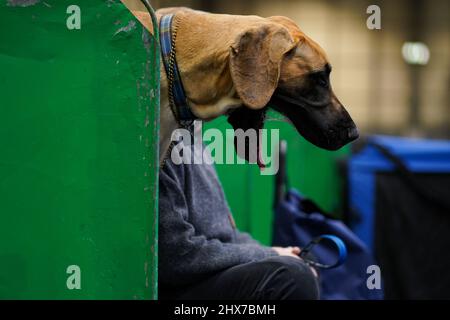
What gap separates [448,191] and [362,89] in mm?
5629

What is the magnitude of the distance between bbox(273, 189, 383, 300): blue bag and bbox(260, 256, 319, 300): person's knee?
2.63 ft

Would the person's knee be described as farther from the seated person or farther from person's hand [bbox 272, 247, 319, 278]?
person's hand [bbox 272, 247, 319, 278]

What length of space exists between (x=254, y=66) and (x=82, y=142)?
0.48m

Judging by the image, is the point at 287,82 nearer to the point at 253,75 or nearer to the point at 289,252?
the point at 253,75

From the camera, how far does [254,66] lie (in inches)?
70.7

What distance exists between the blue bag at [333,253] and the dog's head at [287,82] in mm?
1060

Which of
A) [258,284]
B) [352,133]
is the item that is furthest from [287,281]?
[352,133]

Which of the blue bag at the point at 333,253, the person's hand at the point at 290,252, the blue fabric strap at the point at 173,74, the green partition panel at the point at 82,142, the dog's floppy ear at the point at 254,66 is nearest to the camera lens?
the green partition panel at the point at 82,142

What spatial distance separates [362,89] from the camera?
30.4 feet

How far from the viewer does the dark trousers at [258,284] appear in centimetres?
210

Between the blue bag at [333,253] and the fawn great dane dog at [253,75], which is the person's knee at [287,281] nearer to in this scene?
the fawn great dane dog at [253,75]

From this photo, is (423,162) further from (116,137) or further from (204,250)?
(116,137)

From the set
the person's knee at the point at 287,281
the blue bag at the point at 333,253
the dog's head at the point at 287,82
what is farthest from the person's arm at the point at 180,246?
the blue bag at the point at 333,253

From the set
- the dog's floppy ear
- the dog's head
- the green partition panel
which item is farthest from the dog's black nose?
the green partition panel
